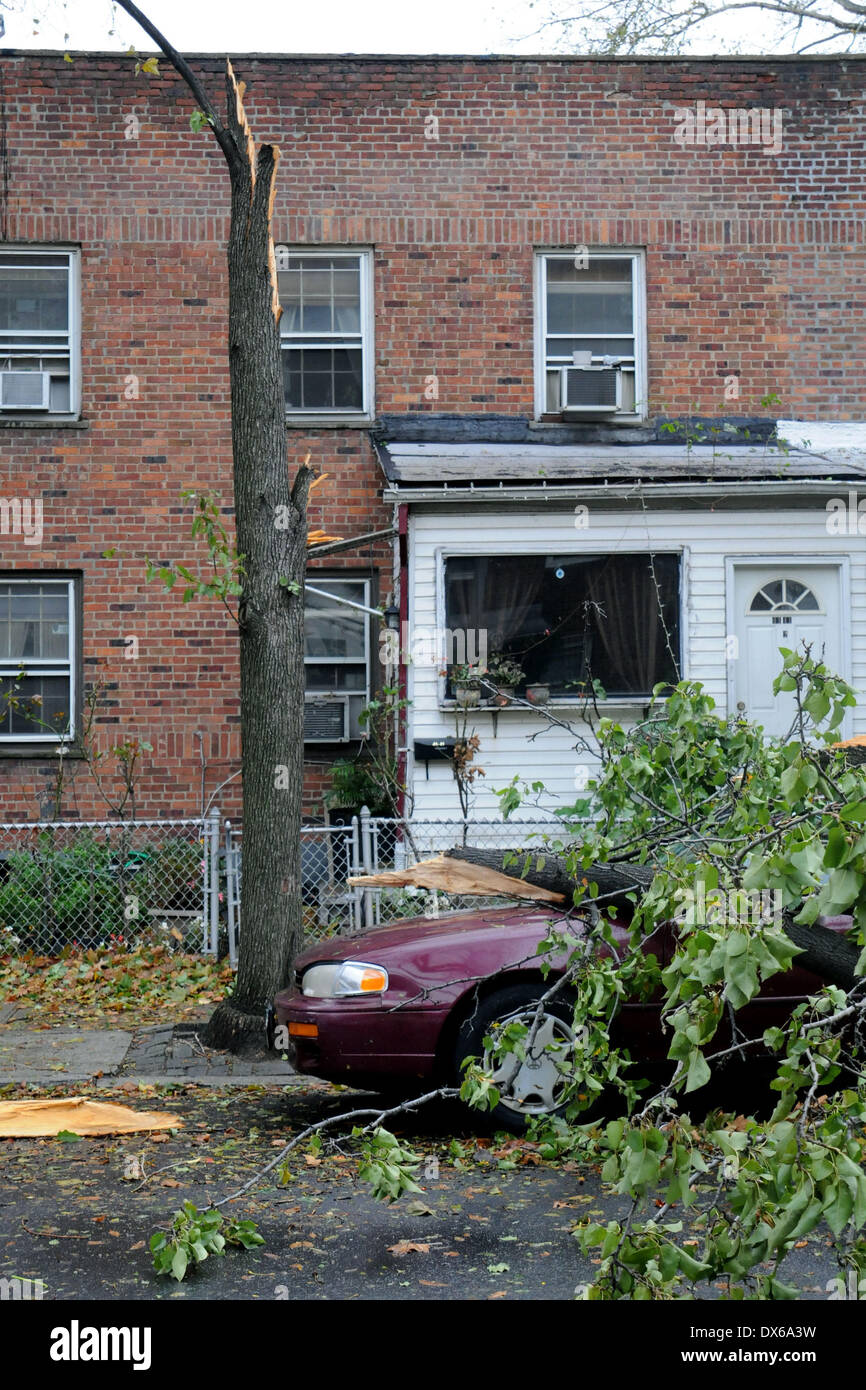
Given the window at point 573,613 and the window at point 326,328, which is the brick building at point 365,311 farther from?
the window at point 573,613

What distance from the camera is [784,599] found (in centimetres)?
1350

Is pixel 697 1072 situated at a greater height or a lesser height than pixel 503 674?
lesser

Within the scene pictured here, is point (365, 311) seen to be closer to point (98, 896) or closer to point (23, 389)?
point (23, 389)

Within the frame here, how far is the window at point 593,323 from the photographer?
49.4ft

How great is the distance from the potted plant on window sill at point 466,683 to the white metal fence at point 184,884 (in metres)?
1.11

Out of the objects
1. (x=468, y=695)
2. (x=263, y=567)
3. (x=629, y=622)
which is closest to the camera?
(x=263, y=567)

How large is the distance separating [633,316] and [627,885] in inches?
455

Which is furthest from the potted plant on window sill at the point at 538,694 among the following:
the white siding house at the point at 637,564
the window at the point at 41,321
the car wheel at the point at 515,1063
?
the car wheel at the point at 515,1063

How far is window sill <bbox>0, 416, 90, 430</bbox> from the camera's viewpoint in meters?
14.6

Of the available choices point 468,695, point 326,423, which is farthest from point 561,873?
point 326,423

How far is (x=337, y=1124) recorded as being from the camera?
7309 millimetres

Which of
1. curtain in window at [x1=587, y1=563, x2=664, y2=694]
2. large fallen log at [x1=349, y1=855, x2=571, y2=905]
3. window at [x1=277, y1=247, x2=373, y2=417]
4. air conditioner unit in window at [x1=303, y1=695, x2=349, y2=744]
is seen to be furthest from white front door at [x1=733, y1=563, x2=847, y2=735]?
large fallen log at [x1=349, y1=855, x2=571, y2=905]

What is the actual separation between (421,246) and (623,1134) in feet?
43.5

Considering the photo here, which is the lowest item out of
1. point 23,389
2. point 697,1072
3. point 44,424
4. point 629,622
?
point 697,1072
